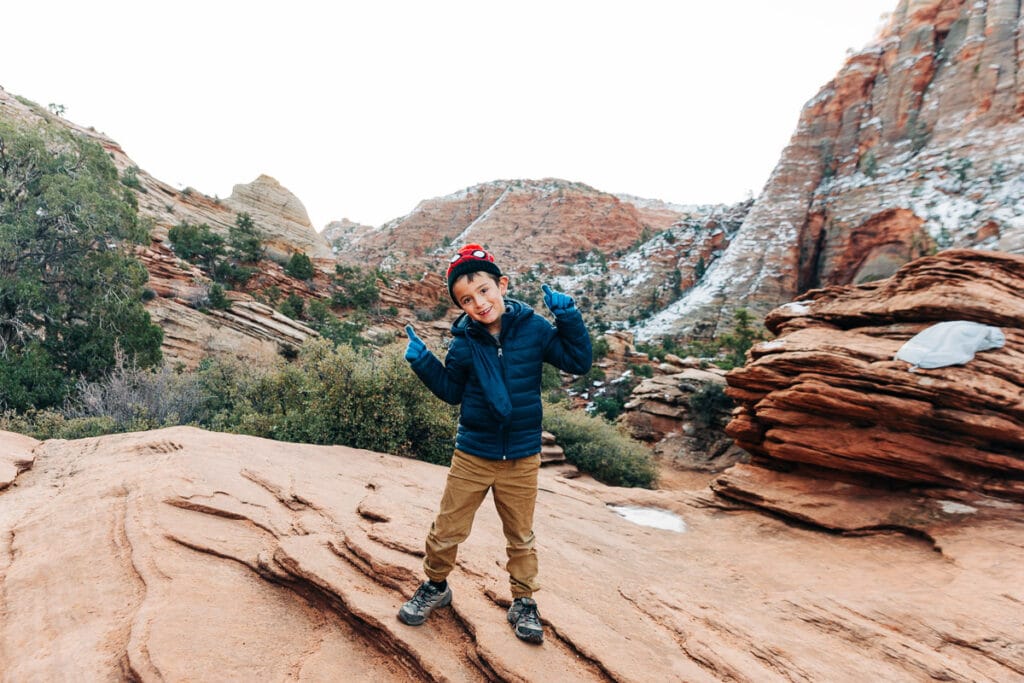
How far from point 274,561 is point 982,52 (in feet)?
209

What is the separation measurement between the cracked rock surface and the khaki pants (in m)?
0.31

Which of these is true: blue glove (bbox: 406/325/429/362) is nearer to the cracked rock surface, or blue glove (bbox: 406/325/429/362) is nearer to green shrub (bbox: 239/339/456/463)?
the cracked rock surface

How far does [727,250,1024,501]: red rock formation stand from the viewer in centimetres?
555

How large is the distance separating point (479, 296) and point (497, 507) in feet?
3.80

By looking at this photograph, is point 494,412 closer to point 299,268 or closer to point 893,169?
point 299,268

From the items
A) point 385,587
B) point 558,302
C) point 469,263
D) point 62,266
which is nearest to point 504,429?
point 558,302

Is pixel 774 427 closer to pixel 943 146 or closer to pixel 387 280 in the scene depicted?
pixel 387 280

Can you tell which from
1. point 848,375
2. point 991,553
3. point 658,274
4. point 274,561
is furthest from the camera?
point 658,274

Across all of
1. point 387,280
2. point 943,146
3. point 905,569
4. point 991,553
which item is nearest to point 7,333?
point 905,569

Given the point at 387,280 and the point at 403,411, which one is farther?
the point at 387,280

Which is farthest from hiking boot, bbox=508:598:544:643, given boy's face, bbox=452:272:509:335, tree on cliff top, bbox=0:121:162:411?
tree on cliff top, bbox=0:121:162:411

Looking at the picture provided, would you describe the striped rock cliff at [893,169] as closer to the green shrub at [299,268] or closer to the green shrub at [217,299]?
the green shrub at [299,268]

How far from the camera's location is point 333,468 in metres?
5.37

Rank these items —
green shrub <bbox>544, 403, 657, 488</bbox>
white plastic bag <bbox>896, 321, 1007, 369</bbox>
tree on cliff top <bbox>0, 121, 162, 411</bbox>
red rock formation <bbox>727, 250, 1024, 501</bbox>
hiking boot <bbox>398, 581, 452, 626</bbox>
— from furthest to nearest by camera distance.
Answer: green shrub <bbox>544, 403, 657, 488</bbox>, tree on cliff top <bbox>0, 121, 162, 411</bbox>, white plastic bag <bbox>896, 321, 1007, 369</bbox>, red rock formation <bbox>727, 250, 1024, 501</bbox>, hiking boot <bbox>398, 581, 452, 626</bbox>
